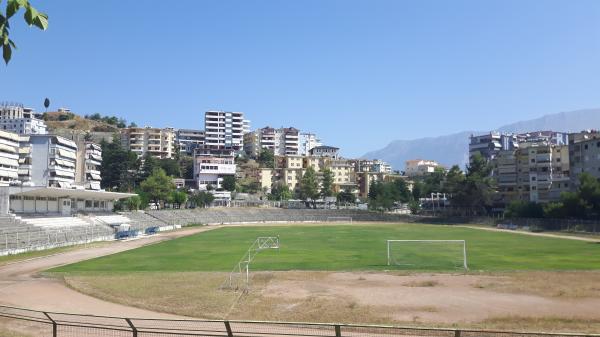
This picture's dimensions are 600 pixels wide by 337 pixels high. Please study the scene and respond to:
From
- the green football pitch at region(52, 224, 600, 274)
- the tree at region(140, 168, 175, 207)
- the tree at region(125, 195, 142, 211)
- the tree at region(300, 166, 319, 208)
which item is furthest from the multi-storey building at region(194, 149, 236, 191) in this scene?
the green football pitch at region(52, 224, 600, 274)

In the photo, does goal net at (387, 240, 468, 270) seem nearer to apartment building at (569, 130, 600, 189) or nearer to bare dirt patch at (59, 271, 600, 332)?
bare dirt patch at (59, 271, 600, 332)

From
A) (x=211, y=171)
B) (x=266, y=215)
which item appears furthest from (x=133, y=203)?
(x=211, y=171)

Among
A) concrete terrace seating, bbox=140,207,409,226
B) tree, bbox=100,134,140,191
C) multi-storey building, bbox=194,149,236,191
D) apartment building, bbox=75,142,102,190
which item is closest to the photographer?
concrete terrace seating, bbox=140,207,409,226

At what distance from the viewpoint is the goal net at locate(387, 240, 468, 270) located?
36.2m

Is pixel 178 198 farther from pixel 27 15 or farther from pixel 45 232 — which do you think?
pixel 27 15

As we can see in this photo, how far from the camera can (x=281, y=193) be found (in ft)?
531

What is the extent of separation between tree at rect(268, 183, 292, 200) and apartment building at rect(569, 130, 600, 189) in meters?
84.8

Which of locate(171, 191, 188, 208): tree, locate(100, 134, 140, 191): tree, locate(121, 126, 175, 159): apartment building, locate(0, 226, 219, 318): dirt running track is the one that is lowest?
locate(0, 226, 219, 318): dirt running track

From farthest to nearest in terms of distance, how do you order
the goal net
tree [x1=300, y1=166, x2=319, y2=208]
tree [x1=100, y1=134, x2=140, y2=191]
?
tree [x1=300, y1=166, x2=319, y2=208]
tree [x1=100, y1=134, x2=140, y2=191]
the goal net

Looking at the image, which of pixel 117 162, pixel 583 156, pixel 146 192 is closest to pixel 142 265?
pixel 146 192

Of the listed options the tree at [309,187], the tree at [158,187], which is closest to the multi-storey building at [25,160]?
the tree at [158,187]

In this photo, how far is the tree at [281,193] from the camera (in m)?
161

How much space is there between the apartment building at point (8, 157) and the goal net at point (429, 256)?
75130mm

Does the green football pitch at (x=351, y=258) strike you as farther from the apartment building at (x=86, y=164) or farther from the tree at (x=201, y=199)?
the tree at (x=201, y=199)
